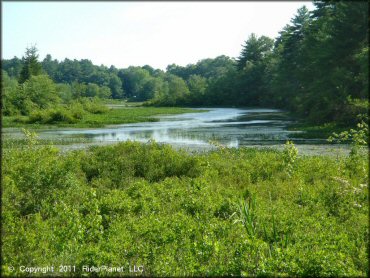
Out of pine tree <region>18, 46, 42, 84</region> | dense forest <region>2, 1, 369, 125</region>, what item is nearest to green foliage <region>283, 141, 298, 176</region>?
dense forest <region>2, 1, 369, 125</region>

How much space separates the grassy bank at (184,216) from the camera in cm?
654

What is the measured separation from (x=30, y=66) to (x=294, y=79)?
157ft

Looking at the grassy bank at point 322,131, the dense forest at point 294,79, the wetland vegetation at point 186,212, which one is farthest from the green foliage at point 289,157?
the grassy bank at point 322,131

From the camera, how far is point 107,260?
21.4 feet

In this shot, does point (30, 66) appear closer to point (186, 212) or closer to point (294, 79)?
point (294, 79)

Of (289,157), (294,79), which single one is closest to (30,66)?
(294,79)

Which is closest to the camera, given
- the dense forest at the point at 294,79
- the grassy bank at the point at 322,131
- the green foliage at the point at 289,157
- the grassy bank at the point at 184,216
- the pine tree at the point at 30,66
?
the grassy bank at the point at 184,216

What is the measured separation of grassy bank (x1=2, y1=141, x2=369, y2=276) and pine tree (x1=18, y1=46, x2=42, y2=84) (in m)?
62.1

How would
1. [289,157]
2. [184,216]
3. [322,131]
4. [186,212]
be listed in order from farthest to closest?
[322,131]
[289,157]
[186,212]
[184,216]

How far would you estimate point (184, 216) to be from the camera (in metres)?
8.92

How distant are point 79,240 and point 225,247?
291cm

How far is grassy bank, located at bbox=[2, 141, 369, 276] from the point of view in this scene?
6.54m

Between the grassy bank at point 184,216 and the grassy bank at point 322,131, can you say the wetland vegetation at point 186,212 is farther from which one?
the grassy bank at point 322,131

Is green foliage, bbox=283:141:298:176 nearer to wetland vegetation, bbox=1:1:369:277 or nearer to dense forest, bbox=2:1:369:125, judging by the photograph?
wetland vegetation, bbox=1:1:369:277
